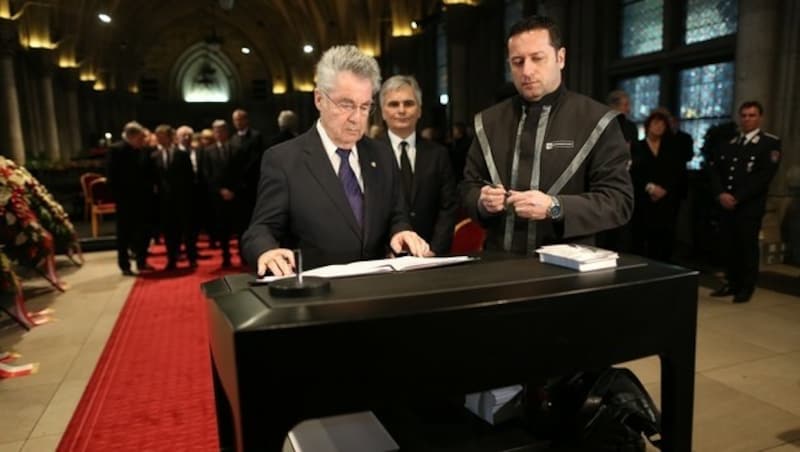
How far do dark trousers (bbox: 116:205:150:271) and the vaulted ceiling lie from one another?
9.13 metres

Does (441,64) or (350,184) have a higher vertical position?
(441,64)

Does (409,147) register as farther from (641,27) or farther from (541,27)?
(641,27)

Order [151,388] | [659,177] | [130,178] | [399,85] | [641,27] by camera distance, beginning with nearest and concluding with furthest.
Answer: [399,85]
[151,388]
[659,177]
[130,178]
[641,27]

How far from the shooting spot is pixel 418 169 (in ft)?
10.6

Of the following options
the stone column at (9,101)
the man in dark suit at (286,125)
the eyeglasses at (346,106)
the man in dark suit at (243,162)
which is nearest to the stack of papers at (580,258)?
the eyeglasses at (346,106)

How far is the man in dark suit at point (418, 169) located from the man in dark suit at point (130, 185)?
4521mm

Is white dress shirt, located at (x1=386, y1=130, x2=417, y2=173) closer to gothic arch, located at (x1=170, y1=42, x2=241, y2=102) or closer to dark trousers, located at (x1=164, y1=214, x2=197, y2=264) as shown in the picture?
dark trousers, located at (x1=164, y1=214, x2=197, y2=264)

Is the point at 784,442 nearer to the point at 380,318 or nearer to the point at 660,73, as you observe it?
the point at 380,318

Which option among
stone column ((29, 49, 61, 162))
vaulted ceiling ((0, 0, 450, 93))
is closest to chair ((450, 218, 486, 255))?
vaulted ceiling ((0, 0, 450, 93))

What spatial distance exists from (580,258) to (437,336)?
1.83 feet

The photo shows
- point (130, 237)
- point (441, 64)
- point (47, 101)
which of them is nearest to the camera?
point (130, 237)

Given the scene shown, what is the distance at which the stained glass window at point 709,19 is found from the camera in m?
6.67

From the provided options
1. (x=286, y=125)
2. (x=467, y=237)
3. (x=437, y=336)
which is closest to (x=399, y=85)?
(x=467, y=237)

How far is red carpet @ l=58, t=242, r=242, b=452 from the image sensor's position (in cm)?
292
